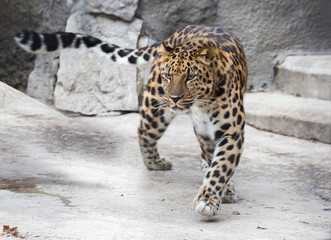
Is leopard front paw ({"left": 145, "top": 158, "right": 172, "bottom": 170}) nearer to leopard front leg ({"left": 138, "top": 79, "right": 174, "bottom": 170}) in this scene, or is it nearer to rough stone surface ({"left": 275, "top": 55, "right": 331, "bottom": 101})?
leopard front leg ({"left": 138, "top": 79, "right": 174, "bottom": 170})

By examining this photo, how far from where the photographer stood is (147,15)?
1012cm

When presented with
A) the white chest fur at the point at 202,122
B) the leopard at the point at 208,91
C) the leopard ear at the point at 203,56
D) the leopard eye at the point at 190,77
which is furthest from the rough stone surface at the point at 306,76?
the leopard eye at the point at 190,77

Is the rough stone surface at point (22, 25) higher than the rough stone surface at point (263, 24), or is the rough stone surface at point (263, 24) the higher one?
the rough stone surface at point (263, 24)

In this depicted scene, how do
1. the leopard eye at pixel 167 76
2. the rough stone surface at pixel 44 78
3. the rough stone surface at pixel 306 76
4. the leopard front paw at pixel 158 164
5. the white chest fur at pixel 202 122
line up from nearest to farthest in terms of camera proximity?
the leopard eye at pixel 167 76 → the white chest fur at pixel 202 122 → the leopard front paw at pixel 158 164 → the rough stone surface at pixel 306 76 → the rough stone surface at pixel 44 78

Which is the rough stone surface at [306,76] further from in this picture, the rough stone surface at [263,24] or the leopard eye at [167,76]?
the leopard eye at [167,76]

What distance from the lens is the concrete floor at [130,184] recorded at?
4.16 m

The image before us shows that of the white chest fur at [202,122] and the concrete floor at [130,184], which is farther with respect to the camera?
the white chest fur at [202,122]

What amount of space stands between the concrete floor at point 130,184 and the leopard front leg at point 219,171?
15 centimetres

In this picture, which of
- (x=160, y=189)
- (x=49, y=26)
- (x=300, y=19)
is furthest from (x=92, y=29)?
(x=160, y=189)

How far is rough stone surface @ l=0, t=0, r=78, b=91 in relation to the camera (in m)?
9.95

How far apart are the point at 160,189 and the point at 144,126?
2.66ft

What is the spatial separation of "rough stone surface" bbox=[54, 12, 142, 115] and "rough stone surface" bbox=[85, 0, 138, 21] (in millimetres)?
199

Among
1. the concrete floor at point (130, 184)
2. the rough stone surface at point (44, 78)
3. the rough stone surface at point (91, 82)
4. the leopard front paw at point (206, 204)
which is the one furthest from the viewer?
the rough stone surface at point (44, 78)

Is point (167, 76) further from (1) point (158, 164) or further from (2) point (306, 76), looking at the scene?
(2) point (306, 76)
